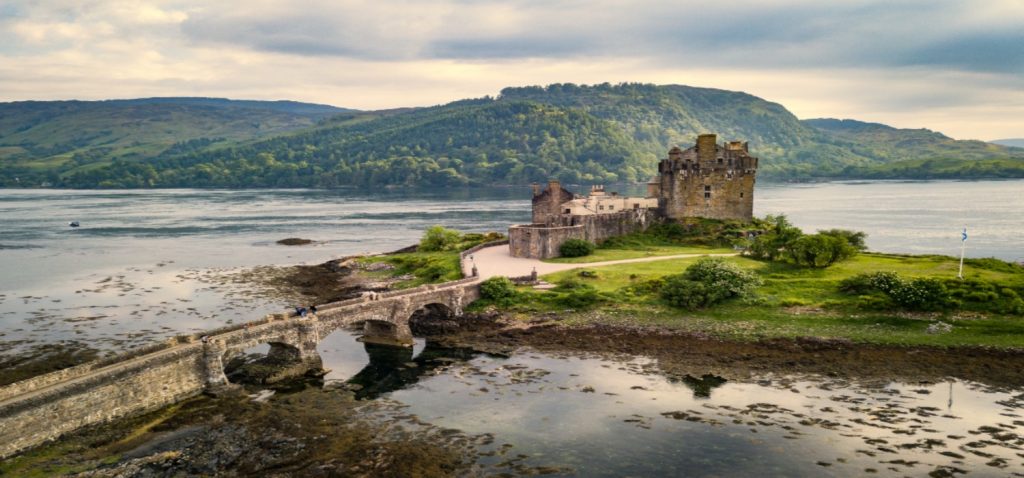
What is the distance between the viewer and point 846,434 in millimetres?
36906

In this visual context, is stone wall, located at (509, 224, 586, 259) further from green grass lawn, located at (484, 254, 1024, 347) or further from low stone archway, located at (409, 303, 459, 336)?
low stone archway, located at (409, 303, 459, 336)

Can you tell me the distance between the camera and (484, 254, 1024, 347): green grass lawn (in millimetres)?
52719

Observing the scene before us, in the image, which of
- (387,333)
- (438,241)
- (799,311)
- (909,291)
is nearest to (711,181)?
(799,311)

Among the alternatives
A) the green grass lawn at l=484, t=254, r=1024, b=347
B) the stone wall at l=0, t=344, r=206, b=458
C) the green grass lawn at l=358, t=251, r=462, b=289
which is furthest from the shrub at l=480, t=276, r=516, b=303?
the stone wall at l=0, t=344, r=206, b=458

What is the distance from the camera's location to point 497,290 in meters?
64.2

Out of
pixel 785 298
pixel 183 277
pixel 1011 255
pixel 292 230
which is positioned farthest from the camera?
pixel 292 230

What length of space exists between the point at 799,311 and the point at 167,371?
46.7 m

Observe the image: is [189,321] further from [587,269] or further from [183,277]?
[587,269]

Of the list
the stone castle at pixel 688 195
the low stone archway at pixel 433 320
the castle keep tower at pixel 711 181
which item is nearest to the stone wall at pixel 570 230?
the stone castle at pixel 688 195

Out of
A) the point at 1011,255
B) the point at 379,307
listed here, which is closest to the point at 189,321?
the point at 379,307

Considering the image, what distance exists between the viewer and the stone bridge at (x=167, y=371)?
33.6 metres

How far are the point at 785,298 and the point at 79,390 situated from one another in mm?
51525

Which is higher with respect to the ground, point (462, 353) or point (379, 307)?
point (379, 307)

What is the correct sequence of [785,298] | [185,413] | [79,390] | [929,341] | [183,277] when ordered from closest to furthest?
[79,390]
[185,413]
[929,341]
[785,298]
[183,277]
